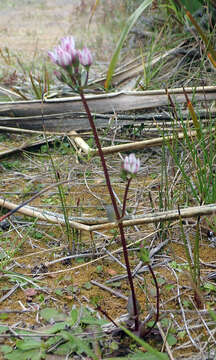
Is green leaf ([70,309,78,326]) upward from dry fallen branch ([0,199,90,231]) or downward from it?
downward

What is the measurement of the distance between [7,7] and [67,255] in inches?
252

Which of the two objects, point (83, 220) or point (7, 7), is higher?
point (7, 7)

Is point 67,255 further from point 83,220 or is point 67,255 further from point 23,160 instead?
point 23,160

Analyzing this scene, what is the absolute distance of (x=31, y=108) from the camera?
7.67 feet

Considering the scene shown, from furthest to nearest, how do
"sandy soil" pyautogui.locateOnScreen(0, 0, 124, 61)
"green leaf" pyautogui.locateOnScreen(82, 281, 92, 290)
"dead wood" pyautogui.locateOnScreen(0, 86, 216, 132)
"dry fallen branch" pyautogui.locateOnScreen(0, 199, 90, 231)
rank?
"sandy soil" pyautogui.locateOnScreen(0, 0, 124, 61)
"dead wood" pyautogui.locateOnScreen(0, 86, 216, 132)
"dry fallen branch" pyautogui.locateOnScreen(0, 199, 90, 231)
"green leaf" pyautogui.locateOnScreen(82, 281, 92, 290)

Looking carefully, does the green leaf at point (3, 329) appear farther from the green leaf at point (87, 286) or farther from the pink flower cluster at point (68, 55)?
the pink flower cluster at point (68, 55)

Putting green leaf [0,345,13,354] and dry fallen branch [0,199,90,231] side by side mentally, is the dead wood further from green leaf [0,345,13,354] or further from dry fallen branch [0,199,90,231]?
green leaf [0,345,13,354]

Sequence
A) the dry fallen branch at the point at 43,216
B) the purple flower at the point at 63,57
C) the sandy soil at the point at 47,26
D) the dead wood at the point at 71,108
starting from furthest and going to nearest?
the sandy soil at the point at 47,26, the dead wood at the point at 71,108, the dry fallen branch at the point at 43,216, the purple flower at the point at 63,57

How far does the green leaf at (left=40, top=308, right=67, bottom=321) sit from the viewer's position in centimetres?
118

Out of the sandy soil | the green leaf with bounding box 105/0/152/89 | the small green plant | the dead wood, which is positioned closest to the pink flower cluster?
the green leaf with bounding box 105/0/152/89

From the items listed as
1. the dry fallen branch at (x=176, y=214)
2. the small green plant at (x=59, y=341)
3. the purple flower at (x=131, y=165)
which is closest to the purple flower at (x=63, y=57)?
the purple flower at (x=131, y=165)

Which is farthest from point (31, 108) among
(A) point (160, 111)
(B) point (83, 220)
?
(B) point (83, 220)

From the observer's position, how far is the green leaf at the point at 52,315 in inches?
46.7

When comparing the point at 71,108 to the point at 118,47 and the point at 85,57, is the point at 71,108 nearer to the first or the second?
the point at 118,47
